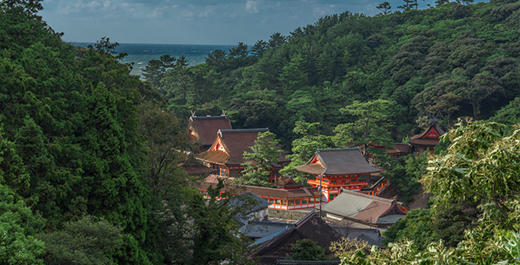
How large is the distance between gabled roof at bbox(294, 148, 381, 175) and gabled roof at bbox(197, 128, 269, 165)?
456 cm

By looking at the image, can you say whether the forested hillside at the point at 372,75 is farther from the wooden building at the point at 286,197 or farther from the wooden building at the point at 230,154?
the wooden building at the point at 286,197

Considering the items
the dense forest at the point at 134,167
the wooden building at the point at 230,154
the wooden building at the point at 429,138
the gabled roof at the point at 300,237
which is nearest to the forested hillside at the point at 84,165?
the dense forest at the point at 134,167

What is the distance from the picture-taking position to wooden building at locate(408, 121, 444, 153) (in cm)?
3109

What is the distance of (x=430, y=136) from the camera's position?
103 feet

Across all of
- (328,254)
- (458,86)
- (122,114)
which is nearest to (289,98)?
(458,86)

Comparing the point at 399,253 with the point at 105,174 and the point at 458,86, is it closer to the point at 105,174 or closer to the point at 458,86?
the point at 105,174

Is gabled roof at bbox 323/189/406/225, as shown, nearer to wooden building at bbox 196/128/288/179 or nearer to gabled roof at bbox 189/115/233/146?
wooden building at bbox 196/128/288/179

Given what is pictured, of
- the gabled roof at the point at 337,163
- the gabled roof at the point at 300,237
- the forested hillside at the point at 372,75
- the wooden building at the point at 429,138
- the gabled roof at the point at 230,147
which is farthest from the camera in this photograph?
the forested hillside at the point at 372,75

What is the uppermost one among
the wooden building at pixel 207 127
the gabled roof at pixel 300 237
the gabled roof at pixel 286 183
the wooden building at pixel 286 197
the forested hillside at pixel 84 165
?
the forested hillside at pixel 84 165

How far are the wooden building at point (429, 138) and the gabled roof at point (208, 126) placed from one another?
46.0 feet

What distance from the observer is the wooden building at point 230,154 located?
1173 inches

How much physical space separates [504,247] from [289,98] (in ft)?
133

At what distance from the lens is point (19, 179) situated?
920 cm

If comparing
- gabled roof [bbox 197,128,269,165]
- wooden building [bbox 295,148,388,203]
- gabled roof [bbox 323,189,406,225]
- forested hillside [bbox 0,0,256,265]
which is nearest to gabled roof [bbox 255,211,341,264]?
forested hillside [bbox 0,0,256,265]
